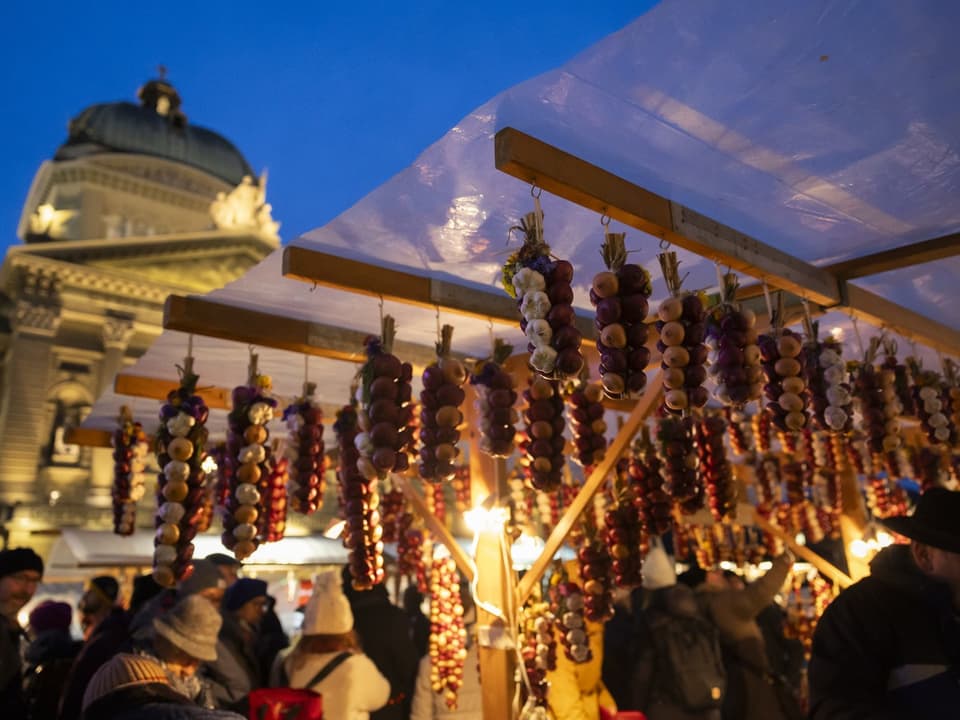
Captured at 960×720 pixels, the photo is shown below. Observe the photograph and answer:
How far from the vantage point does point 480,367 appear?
13.8 feet

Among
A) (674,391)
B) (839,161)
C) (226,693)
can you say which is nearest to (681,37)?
(839,161)

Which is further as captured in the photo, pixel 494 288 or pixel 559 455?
pixel 494 288

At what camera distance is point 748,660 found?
19.1 feet

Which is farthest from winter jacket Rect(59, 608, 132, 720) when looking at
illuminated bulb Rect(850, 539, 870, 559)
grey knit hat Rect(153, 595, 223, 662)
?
illuminated bulb Rect(850, 539, 870, 559)

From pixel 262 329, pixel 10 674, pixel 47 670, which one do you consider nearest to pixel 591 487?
pixel 262 329

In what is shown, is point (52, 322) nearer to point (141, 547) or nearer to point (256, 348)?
point (141, 547)

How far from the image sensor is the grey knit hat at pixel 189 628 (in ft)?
10.1

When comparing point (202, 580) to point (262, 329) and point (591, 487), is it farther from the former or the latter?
point (591, 487)

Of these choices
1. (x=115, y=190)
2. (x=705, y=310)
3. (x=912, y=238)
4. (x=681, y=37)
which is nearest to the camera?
(x=681, y=37)

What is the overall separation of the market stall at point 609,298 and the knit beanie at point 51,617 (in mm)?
1152

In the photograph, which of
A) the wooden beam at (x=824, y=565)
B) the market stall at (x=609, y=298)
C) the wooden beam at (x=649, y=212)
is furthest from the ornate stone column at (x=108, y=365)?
the wooden beam at (x=649, y=212)

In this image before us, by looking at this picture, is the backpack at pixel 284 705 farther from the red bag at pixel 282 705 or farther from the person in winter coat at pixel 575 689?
the person in winter coat at pixel 575 689

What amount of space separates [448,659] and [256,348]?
2.80 m

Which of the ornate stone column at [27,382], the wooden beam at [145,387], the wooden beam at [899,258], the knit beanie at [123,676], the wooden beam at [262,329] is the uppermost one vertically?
the ornate stone column at [27,382]
